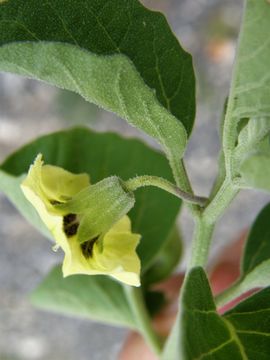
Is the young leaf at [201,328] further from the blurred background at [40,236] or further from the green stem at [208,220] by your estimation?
the blurred background at [40,236]

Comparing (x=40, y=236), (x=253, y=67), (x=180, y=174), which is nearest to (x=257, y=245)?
(x=180, y=174)

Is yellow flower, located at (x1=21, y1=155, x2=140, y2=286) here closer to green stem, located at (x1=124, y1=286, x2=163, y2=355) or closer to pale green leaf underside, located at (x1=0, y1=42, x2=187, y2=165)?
pale green leaf underside, located at (x1=0, y1=42, x2=187, y2=165)

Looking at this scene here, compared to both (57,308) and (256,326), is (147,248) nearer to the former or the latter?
(57,308)

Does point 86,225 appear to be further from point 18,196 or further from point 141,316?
point 141,316

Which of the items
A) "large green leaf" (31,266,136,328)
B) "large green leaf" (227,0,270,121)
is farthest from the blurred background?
"large green leaf" (227,0,270,121)

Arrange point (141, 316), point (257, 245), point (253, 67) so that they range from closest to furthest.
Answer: point (253, 67), point (257, 245), point (141, 316)

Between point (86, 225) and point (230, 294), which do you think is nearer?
point (86, 225)
